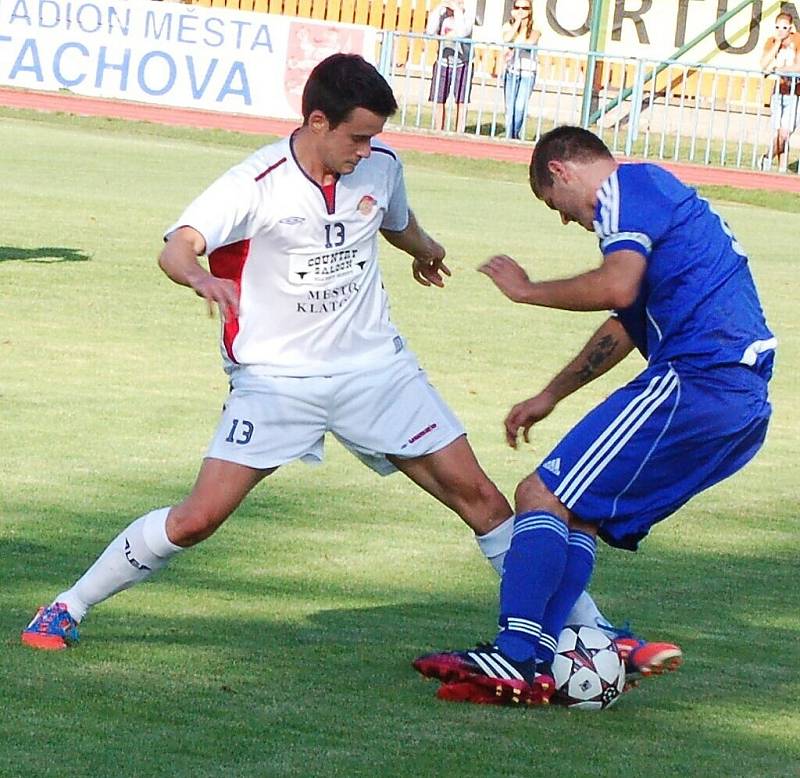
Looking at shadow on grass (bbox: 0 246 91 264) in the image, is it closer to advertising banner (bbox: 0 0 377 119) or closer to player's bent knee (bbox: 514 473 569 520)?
player's bent knee (bbox: 514 473 569 520)

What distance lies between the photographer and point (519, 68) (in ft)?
97.3

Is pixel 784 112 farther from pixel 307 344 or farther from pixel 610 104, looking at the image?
pixel 307 344

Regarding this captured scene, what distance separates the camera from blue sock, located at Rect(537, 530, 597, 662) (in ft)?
18.7

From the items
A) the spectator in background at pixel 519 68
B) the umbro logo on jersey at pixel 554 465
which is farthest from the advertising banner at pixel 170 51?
the umbro logo on jersey at pixel 554 465

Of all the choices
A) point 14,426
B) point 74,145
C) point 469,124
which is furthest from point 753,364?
point 469,124

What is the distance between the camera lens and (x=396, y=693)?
553cm

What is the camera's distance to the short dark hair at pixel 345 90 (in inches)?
222

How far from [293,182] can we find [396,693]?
1532 millimetres

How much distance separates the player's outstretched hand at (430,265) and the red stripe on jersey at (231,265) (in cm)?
85

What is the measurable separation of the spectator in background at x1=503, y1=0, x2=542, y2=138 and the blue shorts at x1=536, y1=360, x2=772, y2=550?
79.4ft

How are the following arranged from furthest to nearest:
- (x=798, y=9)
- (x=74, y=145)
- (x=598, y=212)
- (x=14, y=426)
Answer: (x=798, y=9)
(x=74, y=145)
(x=14, y=426)
(x=598, y=212)

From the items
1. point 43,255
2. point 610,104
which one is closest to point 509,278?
point 43,255

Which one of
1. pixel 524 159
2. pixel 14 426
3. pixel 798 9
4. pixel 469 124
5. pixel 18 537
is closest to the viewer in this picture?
pixel 18 537

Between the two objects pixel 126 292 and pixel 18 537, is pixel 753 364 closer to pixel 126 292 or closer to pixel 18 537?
pixel 18 537
